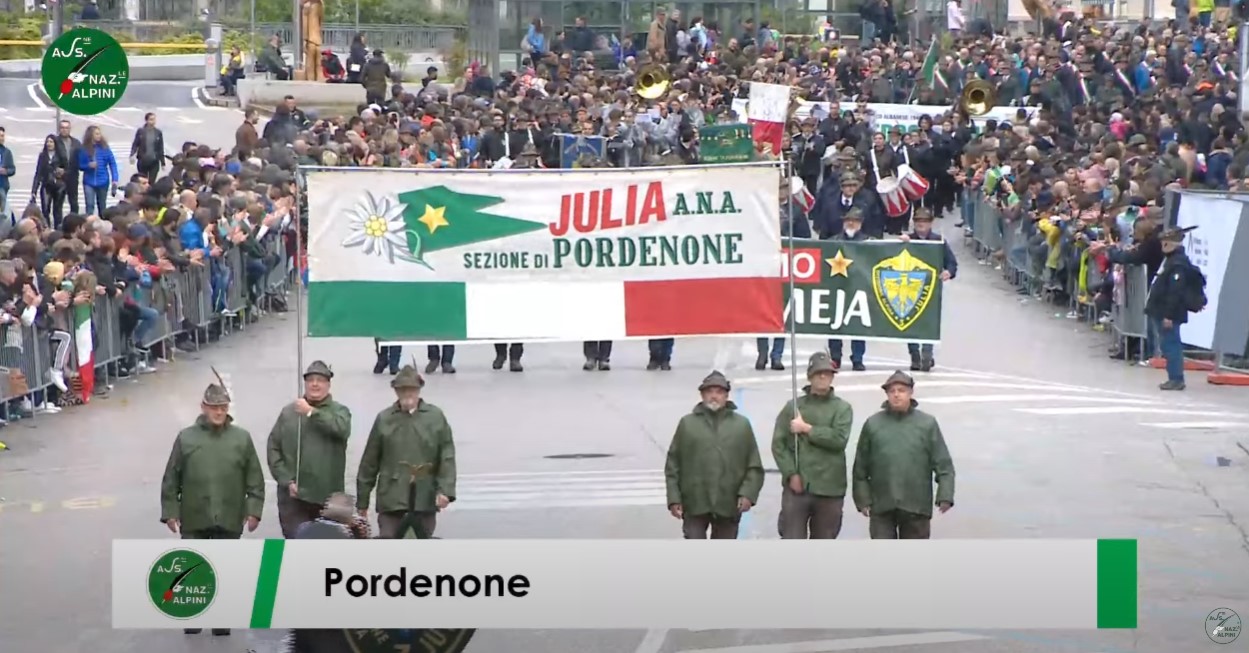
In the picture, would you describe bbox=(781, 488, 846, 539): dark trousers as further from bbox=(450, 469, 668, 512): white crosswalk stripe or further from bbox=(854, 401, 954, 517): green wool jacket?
bbox=(450, 469, 668, 512): white crosswalk stripe

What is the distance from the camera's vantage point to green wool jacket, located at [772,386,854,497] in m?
14.1

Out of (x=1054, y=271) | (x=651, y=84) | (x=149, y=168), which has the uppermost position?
(x=651, y=84)

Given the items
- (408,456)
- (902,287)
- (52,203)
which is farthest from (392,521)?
(52,203)

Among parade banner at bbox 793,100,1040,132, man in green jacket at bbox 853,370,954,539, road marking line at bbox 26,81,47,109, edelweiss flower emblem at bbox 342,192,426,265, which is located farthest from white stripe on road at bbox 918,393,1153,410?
road marking line at bbox 26,81,47,109

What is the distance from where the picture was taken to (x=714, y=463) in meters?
14.0

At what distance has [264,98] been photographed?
50.8 metres

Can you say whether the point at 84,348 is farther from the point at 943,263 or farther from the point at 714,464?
the point at 714,464

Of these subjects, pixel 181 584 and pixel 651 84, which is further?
pixel 651 84

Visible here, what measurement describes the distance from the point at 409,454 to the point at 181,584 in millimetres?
2402

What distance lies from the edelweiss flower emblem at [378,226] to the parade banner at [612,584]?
3.17 meters

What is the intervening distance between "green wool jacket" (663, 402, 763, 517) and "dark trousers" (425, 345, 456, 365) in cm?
978

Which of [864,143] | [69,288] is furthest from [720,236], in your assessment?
[864,143]

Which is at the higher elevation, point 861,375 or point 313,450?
point 313,450

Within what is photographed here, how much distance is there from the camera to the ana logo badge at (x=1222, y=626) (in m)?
13.4
